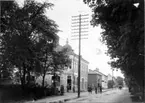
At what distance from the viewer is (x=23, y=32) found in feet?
77.2

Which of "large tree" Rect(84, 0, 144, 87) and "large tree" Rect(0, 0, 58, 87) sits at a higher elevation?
"large tree" Rect(0, 0, 58, 87)

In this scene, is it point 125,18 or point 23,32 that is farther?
point 23,32

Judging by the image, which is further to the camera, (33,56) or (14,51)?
(33,56)

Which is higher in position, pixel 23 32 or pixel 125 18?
pixel 23 32

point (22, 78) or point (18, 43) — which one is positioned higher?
point (18, 43)

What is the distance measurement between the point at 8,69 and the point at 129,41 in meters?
16.7

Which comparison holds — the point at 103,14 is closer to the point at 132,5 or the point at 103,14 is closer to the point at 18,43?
the point at 132,5

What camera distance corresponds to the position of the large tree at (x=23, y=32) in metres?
20.6

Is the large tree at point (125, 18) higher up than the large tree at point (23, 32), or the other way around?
the large tree at point (23, 32)

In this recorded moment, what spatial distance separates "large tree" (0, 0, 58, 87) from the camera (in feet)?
67.5

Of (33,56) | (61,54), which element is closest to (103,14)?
(33,56)

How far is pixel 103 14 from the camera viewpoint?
929cm

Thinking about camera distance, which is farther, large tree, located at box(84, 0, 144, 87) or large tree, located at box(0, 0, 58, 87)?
large tree, located at box(0, 0, 58, 87)

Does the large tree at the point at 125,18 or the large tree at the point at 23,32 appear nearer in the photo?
the large tree at the point at 125,18
